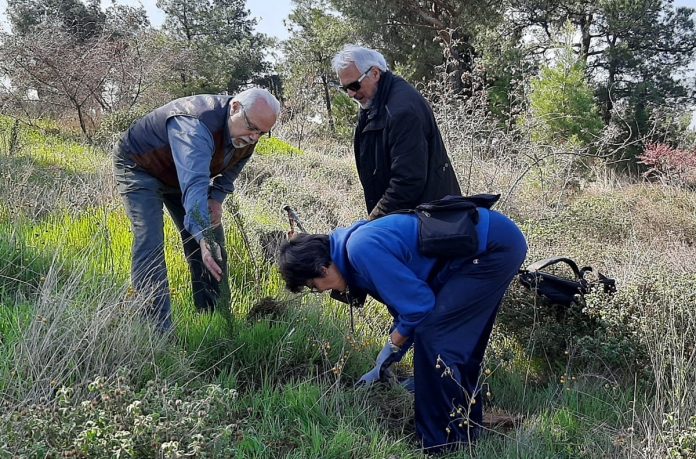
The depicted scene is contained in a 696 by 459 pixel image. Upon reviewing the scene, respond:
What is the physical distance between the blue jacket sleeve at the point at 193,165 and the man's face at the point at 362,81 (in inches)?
34.7

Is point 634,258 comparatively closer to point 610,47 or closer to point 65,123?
point 65,123

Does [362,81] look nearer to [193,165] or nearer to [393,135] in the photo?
[393,135]

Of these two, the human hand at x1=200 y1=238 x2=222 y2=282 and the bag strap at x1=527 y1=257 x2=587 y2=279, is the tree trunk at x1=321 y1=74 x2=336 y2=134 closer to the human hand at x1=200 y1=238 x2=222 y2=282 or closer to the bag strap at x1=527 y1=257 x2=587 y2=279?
the bag strap at x1=527 y1=257 x2=587 y2=279

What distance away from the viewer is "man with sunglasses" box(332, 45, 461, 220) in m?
3.55

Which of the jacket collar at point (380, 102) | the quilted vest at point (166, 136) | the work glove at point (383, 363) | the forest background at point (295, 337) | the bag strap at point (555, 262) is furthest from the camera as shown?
the bag strap at point (555, 262)

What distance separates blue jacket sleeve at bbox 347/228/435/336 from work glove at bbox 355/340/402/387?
0.92ft

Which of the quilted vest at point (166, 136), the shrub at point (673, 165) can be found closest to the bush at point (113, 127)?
the quilted vest at point (166, 136)

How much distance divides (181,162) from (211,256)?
0.56 m

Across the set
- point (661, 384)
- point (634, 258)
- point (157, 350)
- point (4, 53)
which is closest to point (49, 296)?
point (157, 350)

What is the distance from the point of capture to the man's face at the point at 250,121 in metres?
3.34

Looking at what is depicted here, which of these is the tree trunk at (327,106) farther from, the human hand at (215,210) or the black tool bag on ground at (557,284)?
the black tool bag on ground at (557,284)

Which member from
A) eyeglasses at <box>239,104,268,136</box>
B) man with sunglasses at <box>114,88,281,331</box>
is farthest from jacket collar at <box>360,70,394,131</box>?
eyeglasses at <box>239,104,268,136</box>

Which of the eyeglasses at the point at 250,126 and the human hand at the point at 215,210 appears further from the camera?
the human hand at the point at 215,210

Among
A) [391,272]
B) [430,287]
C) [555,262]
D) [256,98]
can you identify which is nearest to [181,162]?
[256,98]
